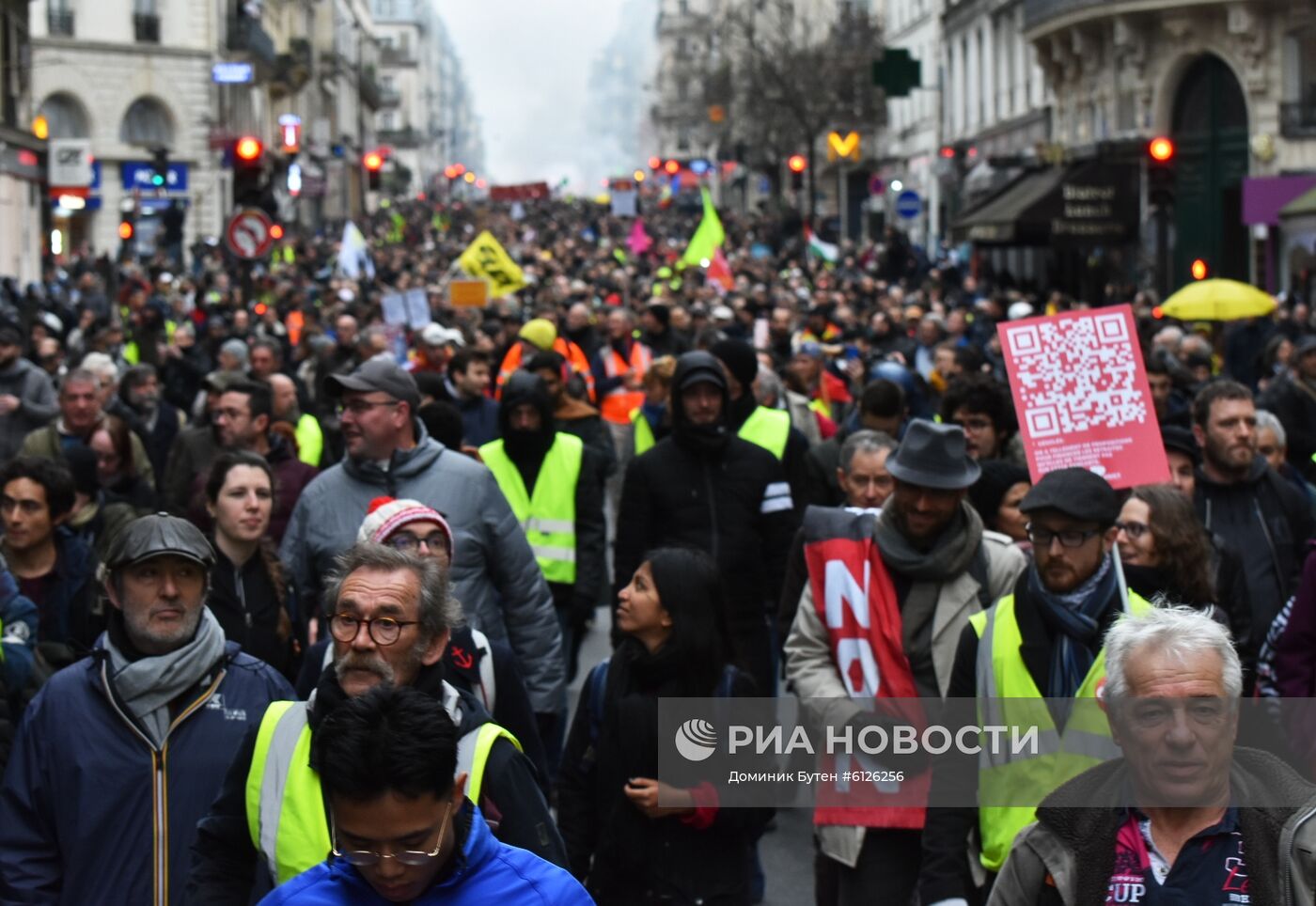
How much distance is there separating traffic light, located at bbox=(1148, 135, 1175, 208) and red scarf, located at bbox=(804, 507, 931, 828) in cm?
1206

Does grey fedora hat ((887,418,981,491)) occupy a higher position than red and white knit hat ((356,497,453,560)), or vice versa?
grey fedora hat ((887,418,981,491))

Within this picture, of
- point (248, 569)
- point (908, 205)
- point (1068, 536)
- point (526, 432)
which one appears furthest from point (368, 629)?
point (908, 205)

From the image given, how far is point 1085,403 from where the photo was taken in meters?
6.41

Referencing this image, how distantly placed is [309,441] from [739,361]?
238cm

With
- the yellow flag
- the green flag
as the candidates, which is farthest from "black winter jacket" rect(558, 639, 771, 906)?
the green flag

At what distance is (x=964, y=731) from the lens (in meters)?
4.71

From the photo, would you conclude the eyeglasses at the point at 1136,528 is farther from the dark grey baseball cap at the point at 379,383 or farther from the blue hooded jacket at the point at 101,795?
the blue hooded jacket at the point at 101,795

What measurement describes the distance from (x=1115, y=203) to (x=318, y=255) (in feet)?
77.5

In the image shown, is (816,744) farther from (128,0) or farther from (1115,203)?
(128,0)

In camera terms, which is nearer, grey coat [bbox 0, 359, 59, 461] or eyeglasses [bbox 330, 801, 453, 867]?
eyeglasses [bbox 330, 801, 453, 867]

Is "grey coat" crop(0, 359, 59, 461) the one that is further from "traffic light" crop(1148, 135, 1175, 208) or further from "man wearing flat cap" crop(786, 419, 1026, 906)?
"traffic light" crop(1148, 135, 1175, 208)

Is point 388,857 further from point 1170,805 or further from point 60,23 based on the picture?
point 60,23

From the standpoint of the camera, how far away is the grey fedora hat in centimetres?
543

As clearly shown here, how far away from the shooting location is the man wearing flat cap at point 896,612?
17.4ft
